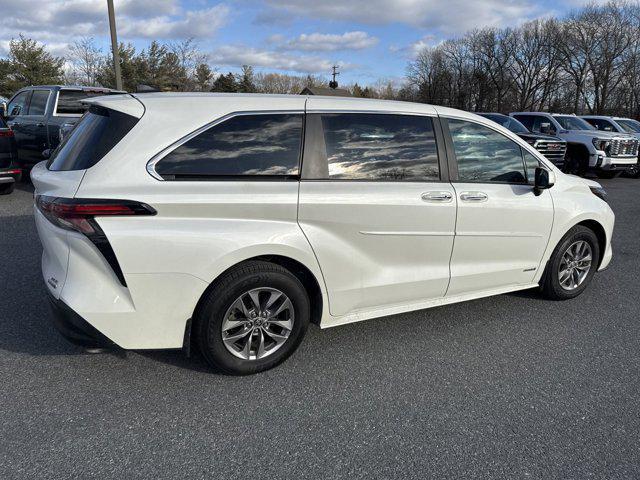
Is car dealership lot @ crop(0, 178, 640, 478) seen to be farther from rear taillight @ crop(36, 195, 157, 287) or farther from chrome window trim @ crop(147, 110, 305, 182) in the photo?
chrome window trim @ crop(147, 110, 305, 182)

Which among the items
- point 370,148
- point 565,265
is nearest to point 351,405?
point 370,148

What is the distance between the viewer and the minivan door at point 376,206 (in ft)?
10.5

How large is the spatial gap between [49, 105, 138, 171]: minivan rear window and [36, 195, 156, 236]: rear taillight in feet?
0.88

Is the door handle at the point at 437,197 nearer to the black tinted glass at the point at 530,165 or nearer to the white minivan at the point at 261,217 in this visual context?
the white minivan at the point at 261,217

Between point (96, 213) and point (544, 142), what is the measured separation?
45.7ft

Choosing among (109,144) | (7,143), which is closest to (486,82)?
(7,143)

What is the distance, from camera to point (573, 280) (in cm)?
470

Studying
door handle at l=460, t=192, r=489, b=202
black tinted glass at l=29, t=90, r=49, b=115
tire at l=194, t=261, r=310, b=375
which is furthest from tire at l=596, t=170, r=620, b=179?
tire at l=194, t=261, r=310, b=375

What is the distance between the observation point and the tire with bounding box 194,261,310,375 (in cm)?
293

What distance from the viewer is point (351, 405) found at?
2893 mm

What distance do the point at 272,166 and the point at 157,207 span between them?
0.77 metres

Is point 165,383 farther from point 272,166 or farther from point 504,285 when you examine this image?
point 504,285

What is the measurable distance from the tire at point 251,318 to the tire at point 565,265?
8.39ft

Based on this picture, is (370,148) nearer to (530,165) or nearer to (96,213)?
(530,165)
